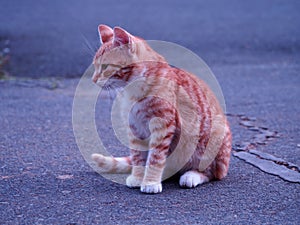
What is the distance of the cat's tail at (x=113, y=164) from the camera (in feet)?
13.4

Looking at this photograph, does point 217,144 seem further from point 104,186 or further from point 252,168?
point 104,186

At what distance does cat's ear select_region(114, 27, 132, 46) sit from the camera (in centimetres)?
364

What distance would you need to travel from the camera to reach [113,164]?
408cm

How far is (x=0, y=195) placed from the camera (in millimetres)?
3566

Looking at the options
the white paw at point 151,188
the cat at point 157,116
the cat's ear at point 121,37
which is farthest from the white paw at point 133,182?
the cat's ear at point 121,37

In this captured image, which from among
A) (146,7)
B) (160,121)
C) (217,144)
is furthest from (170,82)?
(146,7)

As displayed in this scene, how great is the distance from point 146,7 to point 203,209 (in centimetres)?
1109

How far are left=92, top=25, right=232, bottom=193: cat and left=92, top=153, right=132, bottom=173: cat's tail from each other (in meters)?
0.15

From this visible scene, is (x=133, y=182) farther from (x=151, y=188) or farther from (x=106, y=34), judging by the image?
(x=106, y=34)

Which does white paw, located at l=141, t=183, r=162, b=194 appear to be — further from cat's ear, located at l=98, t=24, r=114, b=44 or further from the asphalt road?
cat's ear, located at l=98, t=24, r=114, b=44

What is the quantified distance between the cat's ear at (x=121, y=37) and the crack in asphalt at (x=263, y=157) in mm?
1505

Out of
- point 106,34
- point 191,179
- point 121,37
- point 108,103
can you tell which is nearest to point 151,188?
point 191,179

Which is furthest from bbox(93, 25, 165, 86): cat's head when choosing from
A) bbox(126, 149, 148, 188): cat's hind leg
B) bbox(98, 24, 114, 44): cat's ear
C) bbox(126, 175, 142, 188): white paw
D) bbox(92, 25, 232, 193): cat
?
bbox(126, 175, 142, 188): white paw

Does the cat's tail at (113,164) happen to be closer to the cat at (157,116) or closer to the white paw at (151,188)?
the cat at (157,116)
